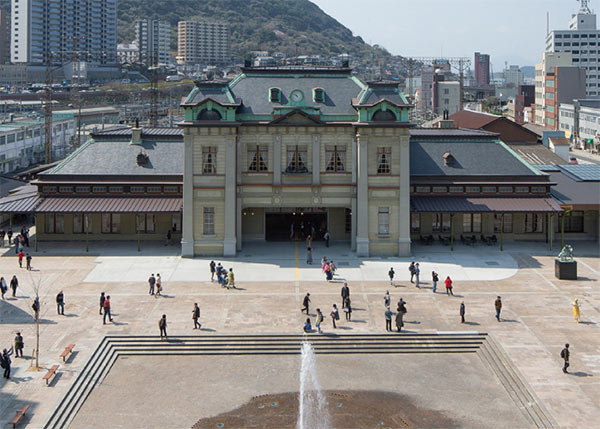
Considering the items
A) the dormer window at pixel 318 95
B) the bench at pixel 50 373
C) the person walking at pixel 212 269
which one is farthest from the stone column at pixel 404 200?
the bench at pixel 50 373

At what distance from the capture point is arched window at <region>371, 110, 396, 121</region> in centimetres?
6600

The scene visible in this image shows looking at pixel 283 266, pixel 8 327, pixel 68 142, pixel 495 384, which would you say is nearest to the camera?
pixel 495 384

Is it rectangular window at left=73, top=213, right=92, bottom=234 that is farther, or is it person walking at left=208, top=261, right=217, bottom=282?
rectangular window at left=73, top=213, right=92, bottom=234

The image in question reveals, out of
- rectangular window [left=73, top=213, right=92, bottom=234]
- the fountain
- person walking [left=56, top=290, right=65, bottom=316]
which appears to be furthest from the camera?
rectangular window [left=73, top=213, right=92, bottom=234]

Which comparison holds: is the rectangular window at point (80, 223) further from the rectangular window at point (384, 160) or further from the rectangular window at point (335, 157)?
the rectangular window at point (384, 160)

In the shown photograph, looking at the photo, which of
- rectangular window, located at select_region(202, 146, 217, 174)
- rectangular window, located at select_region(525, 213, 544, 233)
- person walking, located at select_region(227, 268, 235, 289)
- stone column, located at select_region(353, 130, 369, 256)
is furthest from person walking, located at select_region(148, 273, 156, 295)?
rectangular window, located at select_region(525, 213, 544, 233)

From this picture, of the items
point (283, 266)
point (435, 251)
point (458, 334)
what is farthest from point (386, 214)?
point (458, 334)

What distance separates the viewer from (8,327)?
47344 mm

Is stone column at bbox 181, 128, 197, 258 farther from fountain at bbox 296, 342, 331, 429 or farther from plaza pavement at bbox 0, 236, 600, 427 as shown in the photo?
fountain at bbox 296, 342, 331, 429

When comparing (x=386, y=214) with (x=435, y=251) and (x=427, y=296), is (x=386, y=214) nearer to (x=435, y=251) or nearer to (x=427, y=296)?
(x=435, y=251)

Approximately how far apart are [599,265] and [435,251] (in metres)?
13.7

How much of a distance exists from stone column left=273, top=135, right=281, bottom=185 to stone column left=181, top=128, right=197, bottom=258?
282 inches

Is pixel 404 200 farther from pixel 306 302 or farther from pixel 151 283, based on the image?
pixel 151 283

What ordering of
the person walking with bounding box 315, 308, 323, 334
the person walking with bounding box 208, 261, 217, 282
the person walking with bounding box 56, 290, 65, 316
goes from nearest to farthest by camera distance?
the person walking with bounding box 315, 308, 323, 334 < the person walking with bounding box 56, 290, 65, 316 < the person walking with bounding box 208, 261, 217, 282
